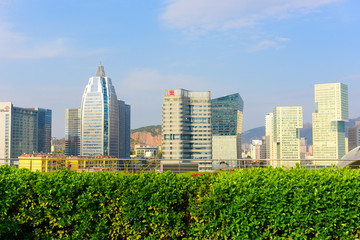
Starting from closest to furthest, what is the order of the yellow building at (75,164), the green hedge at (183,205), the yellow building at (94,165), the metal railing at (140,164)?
the green hedge at (183,205)
the metal railing at (140,164)
the yellow building at (94,165)
the yellow building at (75,164)

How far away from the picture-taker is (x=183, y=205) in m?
6.74

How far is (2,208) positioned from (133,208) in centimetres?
258

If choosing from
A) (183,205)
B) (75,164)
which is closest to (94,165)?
(75,164)

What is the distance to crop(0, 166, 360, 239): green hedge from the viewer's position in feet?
18.9

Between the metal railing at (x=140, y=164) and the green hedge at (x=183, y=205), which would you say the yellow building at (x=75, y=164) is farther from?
the green hedge at (x=183, y=205)

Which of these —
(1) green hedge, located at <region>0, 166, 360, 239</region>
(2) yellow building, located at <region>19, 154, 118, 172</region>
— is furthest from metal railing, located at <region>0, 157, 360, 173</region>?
(1) green hedge, located at <region>0, 166, 360, 239</region>

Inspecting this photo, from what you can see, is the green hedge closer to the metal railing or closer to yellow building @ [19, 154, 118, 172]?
the metal railing

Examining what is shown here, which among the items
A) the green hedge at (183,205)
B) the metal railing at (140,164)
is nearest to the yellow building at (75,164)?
the metal railing at (140,164)

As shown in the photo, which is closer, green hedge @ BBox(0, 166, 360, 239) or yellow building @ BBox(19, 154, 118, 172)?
green hedge @ BBox(0, 166, 360, 239)

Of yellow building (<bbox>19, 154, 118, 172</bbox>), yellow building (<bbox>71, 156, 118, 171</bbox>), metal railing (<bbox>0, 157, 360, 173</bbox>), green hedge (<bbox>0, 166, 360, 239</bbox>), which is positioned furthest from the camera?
yellow building (<bbox>19, 154, 118, 172</bbox>)

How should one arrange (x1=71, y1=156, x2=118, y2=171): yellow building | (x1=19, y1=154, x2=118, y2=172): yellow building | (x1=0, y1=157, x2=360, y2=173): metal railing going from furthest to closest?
(x1=19, y1=154, x2=118, y2=172): yellow building → (x1=71, y1=156, x2=118, y2=171): yellow building → (x1=0, y1=157, x2=360, y2=173): metal railing

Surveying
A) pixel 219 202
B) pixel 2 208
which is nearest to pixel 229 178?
pixel 219 202

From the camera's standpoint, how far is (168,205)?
6.55 meters

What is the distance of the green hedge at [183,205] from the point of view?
5766 mm
